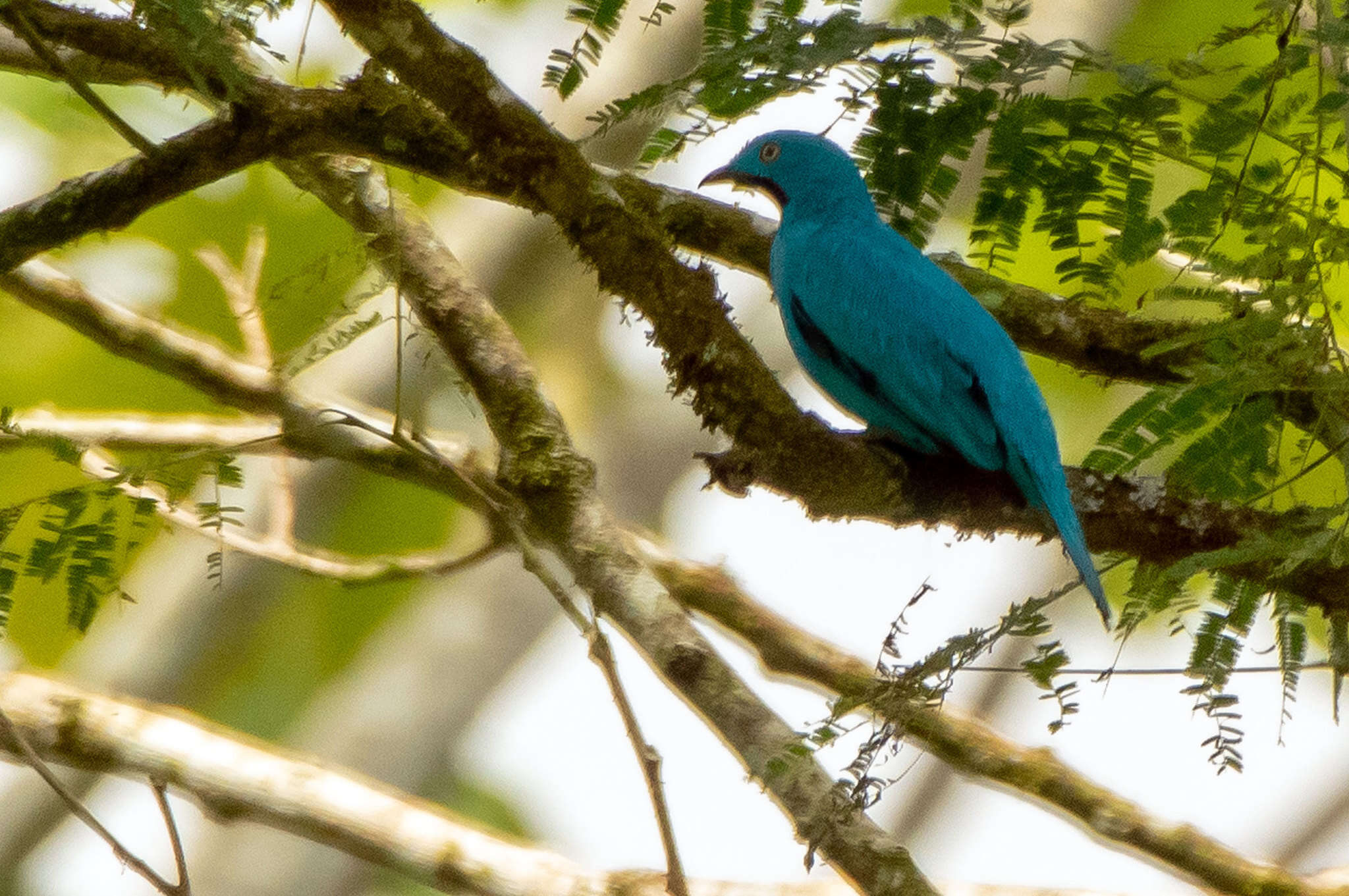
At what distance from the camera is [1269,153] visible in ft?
19.4

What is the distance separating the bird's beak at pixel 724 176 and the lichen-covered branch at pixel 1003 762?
1542 mm

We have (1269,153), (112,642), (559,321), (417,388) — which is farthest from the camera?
(559,321)

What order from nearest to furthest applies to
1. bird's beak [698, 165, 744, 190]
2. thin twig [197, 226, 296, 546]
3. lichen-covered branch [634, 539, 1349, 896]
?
1. lichen-covered branch [634, 539, 1349, 896]
2. bird's beak [698, 165, 744, 190]
3. thin twig [197, 226, 296, 546]

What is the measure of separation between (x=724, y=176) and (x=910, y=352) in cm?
158

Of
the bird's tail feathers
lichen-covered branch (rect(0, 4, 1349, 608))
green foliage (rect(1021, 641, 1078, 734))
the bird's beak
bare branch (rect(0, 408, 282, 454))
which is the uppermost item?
the bird's beak

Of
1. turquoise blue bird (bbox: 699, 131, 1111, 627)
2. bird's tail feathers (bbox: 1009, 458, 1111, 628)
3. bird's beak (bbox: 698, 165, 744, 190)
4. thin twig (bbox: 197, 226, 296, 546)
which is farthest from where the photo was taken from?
thin twig (bbox: 197, 226, 296, 546)

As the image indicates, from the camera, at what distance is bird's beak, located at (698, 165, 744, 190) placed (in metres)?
5.36

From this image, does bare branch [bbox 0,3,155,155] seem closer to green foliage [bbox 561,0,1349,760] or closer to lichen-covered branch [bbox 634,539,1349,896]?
green foliage [bbox 561,0,1349,760]

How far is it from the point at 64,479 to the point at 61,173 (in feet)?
7.14

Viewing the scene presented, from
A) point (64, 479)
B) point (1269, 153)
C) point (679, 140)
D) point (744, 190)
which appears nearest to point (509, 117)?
point (679, 140)

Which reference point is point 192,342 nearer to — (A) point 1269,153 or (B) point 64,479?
(B) point 64,479

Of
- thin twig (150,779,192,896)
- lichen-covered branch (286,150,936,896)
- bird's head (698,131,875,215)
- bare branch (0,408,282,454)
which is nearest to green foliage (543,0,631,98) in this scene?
lichen-covered branch (286,150,936,896)

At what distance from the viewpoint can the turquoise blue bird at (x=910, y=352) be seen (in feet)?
12.9

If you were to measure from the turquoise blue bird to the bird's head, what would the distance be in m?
0.03
